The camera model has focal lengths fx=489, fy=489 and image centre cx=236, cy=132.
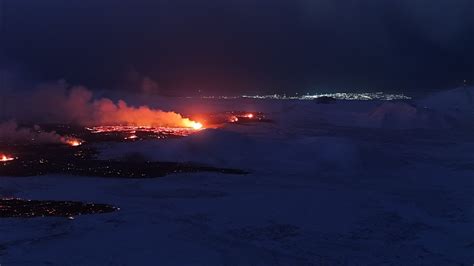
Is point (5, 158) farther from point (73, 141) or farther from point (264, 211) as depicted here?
point (264, 211)

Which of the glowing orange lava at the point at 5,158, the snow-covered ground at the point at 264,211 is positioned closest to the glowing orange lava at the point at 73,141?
the snow-covered ground at the point at 264,211

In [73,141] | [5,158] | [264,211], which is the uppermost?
[73,141]

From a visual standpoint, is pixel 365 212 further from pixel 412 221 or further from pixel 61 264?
pixel 61 264

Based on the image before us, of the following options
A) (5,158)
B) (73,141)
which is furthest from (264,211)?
(73,141)

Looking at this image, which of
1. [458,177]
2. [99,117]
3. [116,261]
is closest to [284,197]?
[116,261]

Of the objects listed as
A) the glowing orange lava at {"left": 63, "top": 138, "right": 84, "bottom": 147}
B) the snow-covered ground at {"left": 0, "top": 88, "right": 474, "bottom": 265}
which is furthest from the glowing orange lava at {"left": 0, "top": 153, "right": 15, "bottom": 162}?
the glowing orange lava at {"left": 63, "top": 138, "right": 84, "bottom": 147}

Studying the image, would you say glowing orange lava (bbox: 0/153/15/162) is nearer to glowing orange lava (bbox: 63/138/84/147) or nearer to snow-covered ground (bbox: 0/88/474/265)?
snow-covered ground (bbox: 0/88/474/265)

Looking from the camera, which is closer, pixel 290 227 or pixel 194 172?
pixel 290 227

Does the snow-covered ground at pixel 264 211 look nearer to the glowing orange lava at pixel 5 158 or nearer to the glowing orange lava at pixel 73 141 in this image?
the glowing orange lava at pixel 73 141
